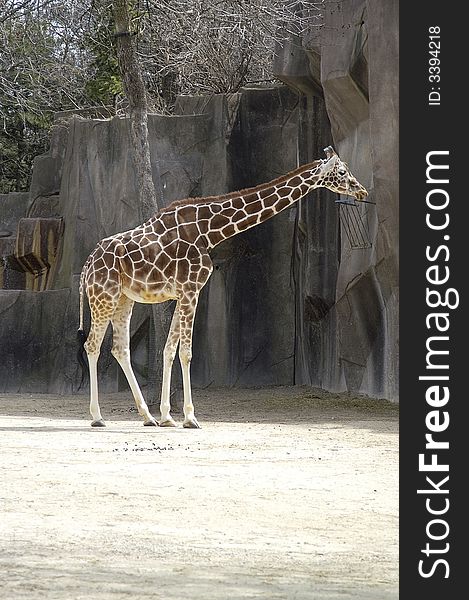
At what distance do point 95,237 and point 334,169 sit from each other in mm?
5884

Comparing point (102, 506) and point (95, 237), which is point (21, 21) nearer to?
point (95, 237)

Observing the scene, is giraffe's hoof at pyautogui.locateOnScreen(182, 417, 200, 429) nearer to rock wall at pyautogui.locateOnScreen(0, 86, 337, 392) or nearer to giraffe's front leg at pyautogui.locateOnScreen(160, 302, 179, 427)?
giraffe's front leg at pyautogui.locateOnScreen(160, 302, 179, 427)

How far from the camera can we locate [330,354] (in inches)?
603

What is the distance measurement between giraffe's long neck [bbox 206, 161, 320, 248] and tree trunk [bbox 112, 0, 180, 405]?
1.84 m

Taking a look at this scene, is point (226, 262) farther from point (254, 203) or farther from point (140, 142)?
point (254, 203)

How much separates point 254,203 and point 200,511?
5821 millimetres

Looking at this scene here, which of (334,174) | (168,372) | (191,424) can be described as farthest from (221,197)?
(191,424)

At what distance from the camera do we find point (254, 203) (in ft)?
38.8

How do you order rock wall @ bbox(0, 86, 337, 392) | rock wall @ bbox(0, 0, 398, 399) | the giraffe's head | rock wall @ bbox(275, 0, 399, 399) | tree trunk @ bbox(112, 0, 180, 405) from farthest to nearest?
rock wall @ bbox(0, 86, 337, 392) < rock wall @ bbox(0, 0, 398, 399) < tree trunk @ bbox(112, 0, 180, 405) < rock wall @ bbox(275, 0, 399, 399) < the giraffe's head

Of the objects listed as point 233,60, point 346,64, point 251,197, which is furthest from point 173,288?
point 233,60

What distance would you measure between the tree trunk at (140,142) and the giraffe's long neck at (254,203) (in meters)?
1.84

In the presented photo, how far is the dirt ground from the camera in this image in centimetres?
470

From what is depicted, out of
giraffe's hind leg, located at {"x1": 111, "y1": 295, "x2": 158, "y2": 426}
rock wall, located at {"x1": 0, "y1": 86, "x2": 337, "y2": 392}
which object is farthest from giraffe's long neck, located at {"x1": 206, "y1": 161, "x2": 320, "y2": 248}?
rock wall, located at {"x1": 0, "y1": 86, "x2": 337, "y2": 392}

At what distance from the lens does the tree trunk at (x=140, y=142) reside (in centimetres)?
1338
